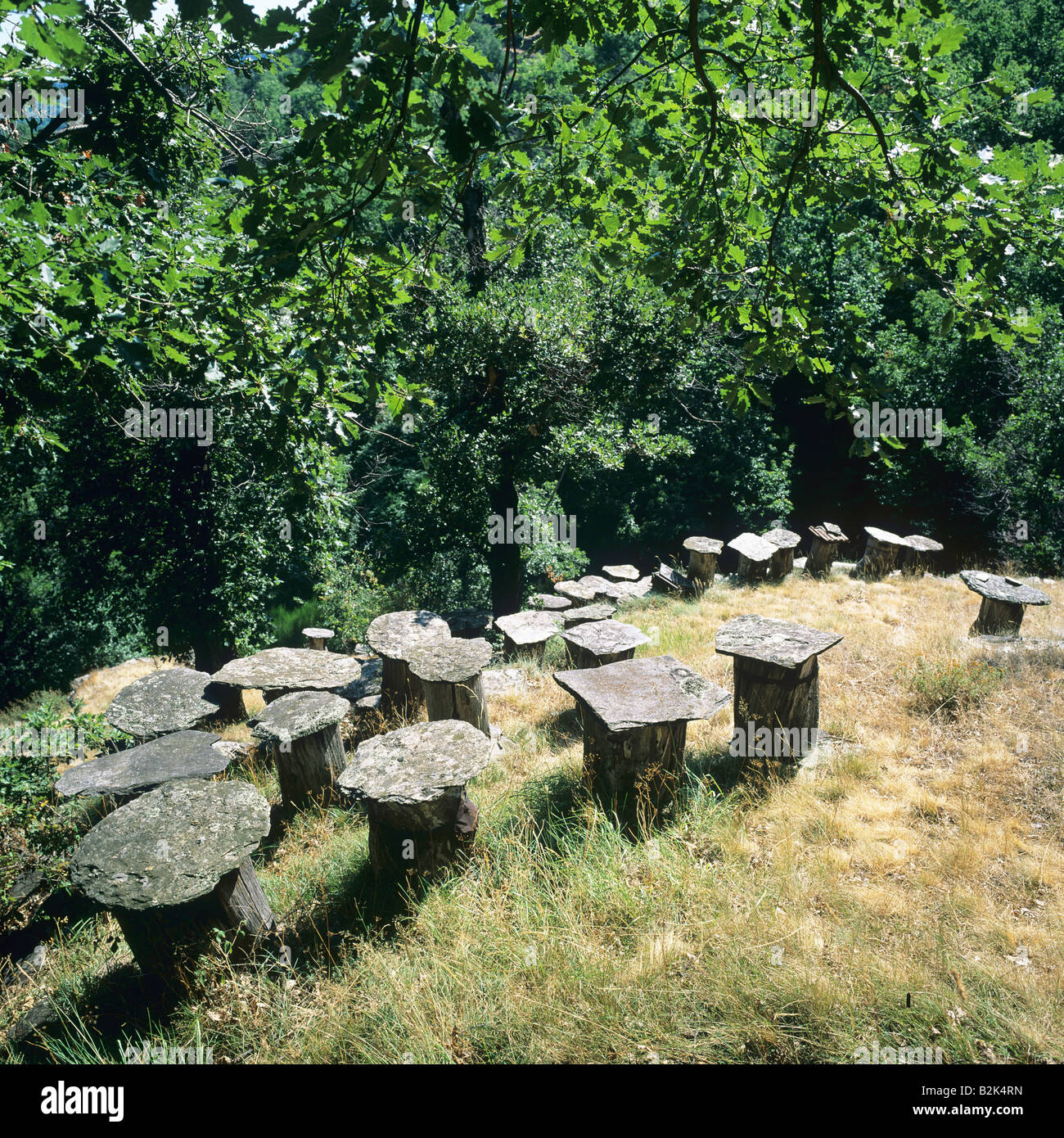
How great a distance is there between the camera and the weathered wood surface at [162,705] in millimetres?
6148

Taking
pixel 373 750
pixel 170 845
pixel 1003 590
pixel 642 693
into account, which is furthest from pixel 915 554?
pixel 170 845

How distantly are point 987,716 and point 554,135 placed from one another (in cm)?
577

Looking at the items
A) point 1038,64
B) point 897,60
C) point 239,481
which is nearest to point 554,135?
point 897,60

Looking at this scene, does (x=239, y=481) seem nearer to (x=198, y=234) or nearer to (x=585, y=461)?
(x=198, y=234)

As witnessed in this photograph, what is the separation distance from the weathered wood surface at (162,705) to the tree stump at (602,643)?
381cm

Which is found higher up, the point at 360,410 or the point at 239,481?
the point at 360,410

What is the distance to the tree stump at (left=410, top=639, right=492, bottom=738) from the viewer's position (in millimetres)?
5953

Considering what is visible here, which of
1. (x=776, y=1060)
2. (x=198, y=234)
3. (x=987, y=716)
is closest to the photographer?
(x=776, y=1060)

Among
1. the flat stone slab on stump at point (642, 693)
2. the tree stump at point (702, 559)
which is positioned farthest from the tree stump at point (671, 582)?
the flat stone slab on stump at point (642, 693)

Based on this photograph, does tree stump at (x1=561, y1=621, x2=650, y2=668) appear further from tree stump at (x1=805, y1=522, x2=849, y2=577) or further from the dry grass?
tree stump at (x1=805, y1=522, x2=849, y2=577)

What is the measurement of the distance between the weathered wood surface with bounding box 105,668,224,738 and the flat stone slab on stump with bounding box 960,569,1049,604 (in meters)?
8.93

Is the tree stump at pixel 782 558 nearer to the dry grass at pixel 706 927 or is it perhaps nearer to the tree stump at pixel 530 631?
the tree stump at pixel 530 631

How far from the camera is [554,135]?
3.33 metres

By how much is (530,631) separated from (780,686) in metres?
4.01
